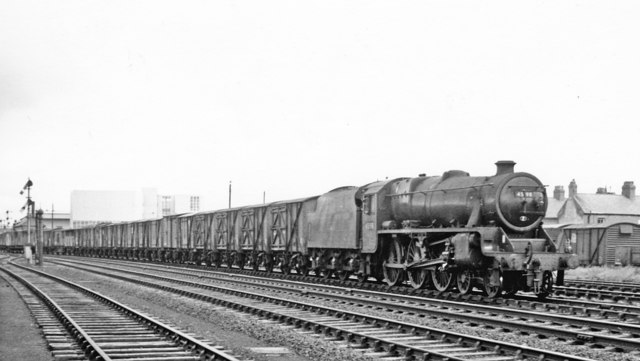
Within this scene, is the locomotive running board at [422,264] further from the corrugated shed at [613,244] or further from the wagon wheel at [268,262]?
the corrugated shed at [613,244]

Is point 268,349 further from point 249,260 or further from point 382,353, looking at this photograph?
point 249,260

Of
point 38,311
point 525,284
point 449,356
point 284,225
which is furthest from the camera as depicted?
point 284,225

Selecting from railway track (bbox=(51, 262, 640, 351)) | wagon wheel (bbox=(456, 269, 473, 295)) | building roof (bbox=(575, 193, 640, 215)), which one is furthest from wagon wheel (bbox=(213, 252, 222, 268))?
building roof (bbox=(575, 193, 640, 215))

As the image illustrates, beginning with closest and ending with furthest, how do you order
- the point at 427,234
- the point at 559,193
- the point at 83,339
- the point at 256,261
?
the point at 83,339 < the point at 427,234 < the point at 256,261 < the point at 559,193

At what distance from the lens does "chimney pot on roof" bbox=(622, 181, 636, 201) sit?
73000 mm

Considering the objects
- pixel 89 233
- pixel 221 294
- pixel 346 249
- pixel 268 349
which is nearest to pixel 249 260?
pixel 346 249

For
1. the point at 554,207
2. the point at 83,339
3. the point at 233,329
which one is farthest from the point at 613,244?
the point at 554,207

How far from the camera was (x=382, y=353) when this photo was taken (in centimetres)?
965

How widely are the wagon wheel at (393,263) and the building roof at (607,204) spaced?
56233 mm

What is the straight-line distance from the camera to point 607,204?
239 ft

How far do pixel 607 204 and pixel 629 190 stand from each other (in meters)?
2.68

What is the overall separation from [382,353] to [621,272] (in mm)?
23911

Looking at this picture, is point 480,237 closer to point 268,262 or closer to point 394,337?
point 394,337

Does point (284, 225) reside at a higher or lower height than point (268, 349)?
higher
